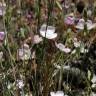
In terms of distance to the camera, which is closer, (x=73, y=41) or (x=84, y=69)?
(x=73, y=41)

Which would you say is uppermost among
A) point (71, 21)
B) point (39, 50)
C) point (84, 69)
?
point (71, 21)

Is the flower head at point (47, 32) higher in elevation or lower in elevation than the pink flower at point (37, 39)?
higher

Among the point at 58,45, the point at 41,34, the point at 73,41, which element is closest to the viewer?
the point at 41,34

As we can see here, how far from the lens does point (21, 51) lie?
1895 mm

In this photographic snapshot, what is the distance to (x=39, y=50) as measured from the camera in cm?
196

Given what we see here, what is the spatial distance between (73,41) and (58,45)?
0.17 metres

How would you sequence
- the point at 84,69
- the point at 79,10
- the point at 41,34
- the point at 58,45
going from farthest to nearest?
the point at 79,10 < the point at 84,69 < the point at 58,45 < the point at 41,34

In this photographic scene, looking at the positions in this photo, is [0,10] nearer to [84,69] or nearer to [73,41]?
[73,41]

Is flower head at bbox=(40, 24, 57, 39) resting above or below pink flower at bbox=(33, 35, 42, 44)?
above

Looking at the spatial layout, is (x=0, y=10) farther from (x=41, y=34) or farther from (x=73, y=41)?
(x=73, y=41)

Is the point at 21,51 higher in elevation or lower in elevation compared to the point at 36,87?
higher

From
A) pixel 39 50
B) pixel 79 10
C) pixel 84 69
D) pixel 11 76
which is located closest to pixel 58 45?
pixel 39 50

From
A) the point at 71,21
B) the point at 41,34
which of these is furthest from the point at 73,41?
the point at 41,34

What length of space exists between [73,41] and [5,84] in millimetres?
420
